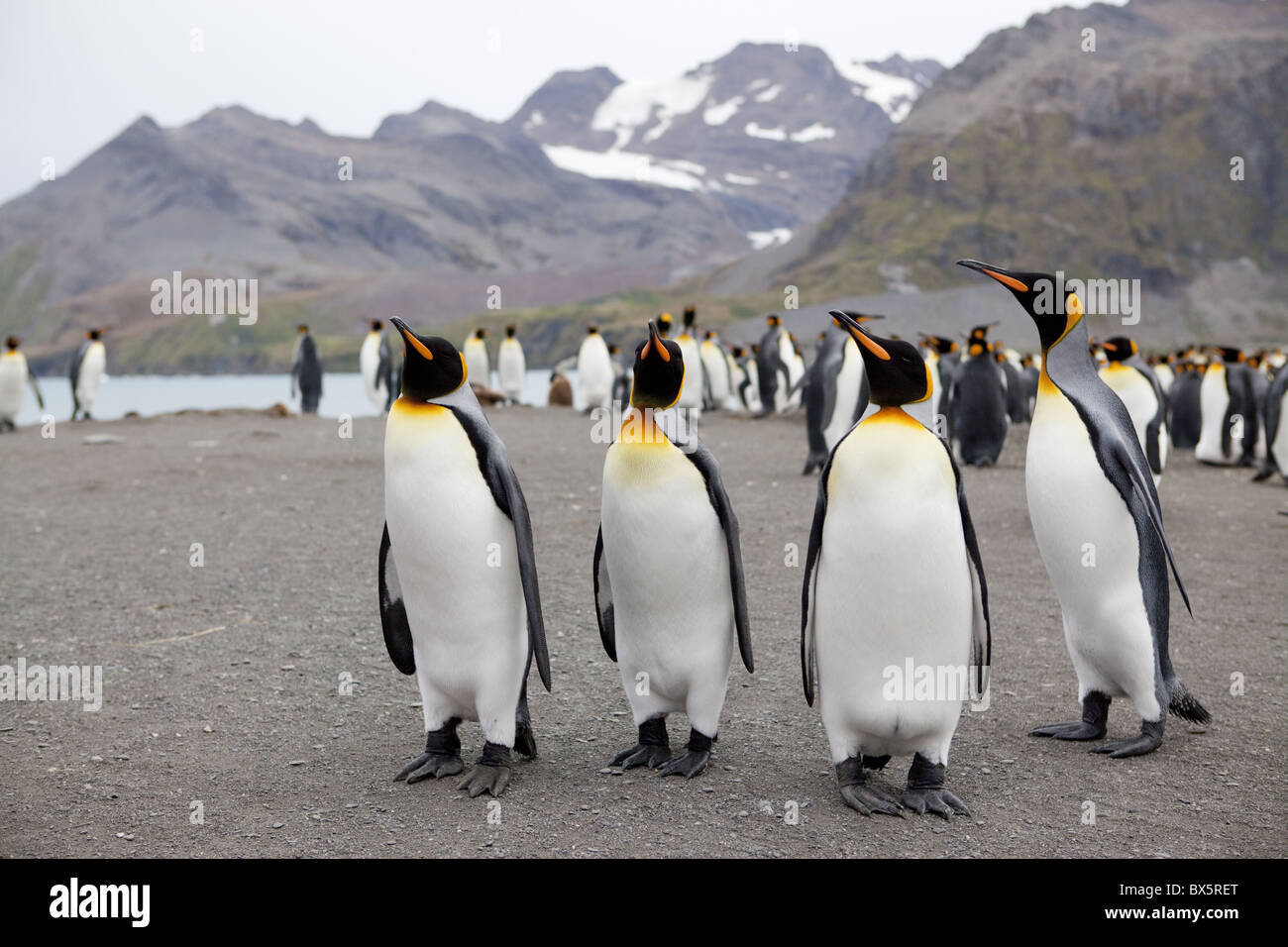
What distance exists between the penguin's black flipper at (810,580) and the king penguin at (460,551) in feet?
2.75

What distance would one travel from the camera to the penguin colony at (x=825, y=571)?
3.41m

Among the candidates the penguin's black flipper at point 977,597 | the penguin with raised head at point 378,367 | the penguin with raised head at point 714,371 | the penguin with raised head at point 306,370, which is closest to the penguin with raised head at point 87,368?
the penguin with raised head at point 306,370

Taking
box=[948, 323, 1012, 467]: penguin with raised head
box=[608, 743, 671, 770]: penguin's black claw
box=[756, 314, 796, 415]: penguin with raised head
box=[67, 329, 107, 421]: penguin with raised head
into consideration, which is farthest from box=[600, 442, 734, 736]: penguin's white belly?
box=[67, 329, 107, 421]: penguin with raised head

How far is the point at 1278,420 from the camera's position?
11125 millimetres

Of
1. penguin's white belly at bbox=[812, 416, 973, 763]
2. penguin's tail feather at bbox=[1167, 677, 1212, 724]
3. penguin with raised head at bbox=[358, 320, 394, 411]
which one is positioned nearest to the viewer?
penguin's white belly at bbox=[812, 416, 973, 763]

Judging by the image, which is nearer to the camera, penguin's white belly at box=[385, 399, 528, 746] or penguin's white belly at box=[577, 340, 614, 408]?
penguin's white belly at box=[385, 399, 528, 746]

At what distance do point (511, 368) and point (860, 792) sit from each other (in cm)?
1852

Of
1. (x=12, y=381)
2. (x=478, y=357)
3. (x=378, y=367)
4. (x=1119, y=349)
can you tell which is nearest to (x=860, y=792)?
(x=1119, y=349)

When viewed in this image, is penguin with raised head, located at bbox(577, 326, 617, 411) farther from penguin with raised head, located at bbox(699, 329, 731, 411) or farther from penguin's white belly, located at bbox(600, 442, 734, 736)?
penguin's white belly, located at bbox(600, 442, 734, 736)

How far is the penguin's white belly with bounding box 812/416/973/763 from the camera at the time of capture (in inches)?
133

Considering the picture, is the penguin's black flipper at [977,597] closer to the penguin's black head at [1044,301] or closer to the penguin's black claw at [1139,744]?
the penguin's black claw at [1139,744]

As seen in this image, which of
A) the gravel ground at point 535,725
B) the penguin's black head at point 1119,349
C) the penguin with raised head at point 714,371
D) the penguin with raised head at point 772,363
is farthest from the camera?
the penguin with raised head at point 714,371
